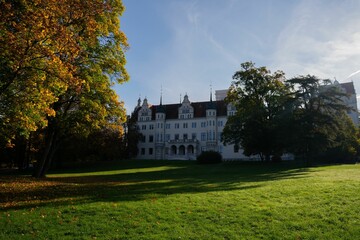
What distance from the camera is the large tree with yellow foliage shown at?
11.9 m

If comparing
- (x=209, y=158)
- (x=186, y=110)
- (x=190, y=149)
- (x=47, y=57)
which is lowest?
(x=209, y=158)

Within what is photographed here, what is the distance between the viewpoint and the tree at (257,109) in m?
42.3

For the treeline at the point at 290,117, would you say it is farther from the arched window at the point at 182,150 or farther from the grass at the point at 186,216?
the arched window at the point at 182,150

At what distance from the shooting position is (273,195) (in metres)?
13.9

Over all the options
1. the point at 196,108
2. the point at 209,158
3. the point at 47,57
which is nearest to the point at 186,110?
the point at 196,108

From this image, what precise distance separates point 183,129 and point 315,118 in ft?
166

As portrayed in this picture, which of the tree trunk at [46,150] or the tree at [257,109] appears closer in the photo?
the tree trunk at [46,150]

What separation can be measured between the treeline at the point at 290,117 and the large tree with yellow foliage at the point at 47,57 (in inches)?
970

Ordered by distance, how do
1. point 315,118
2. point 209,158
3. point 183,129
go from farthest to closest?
point 183,129, point 209,158, point 315,118

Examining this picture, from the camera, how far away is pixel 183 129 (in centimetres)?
8481

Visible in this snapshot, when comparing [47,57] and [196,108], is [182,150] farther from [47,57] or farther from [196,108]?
[47,57]

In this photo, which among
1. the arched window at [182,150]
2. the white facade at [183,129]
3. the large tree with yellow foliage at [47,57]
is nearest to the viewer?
the large tree with yellow foliage at [47,57]

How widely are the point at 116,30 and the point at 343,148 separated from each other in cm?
4023

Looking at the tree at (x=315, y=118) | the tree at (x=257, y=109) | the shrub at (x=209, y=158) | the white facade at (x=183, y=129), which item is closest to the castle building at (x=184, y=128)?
the white facade at (x=183, y=129)
